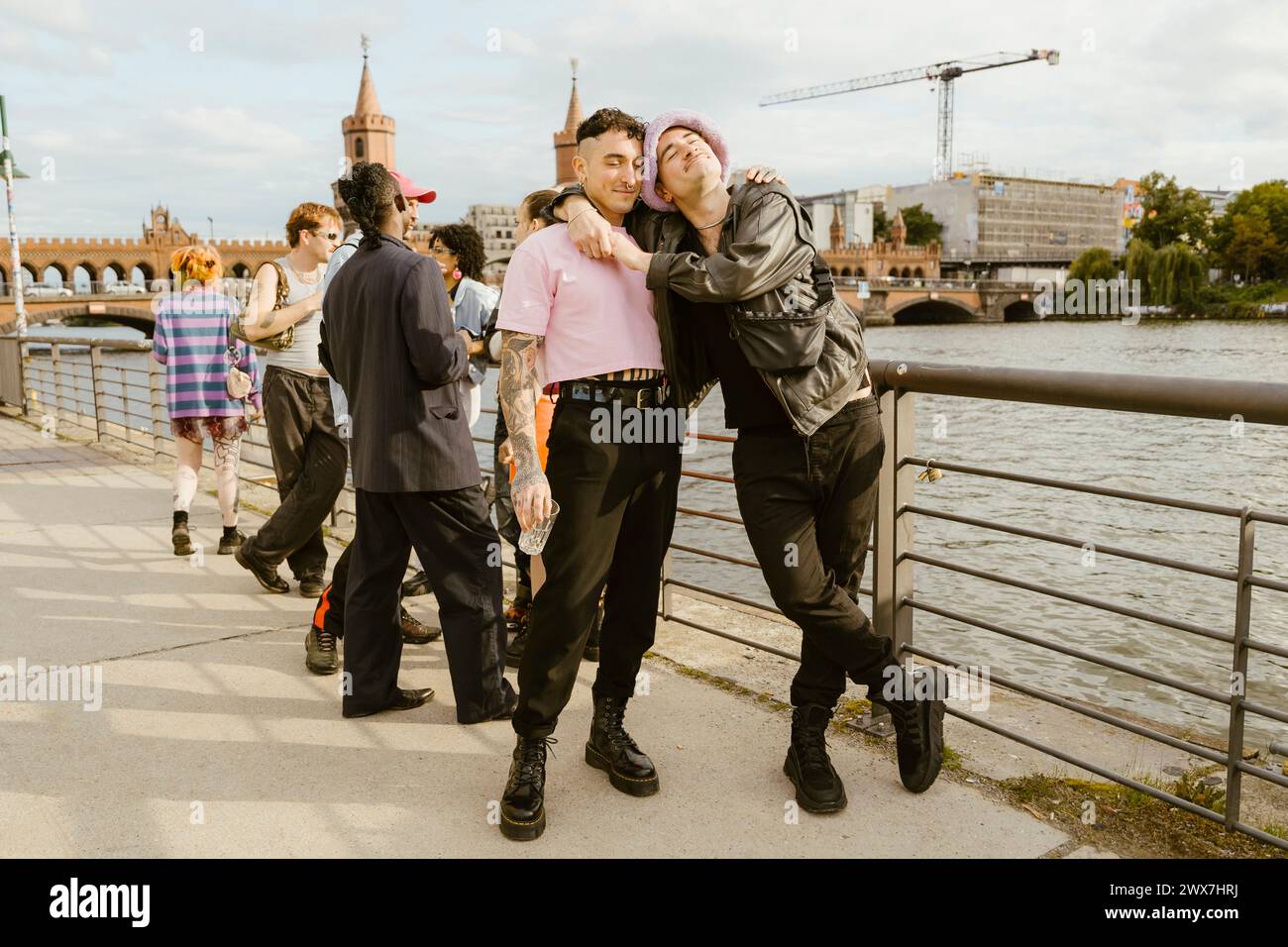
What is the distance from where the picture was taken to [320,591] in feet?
16.5

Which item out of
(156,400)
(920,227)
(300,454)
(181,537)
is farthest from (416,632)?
(920,227)

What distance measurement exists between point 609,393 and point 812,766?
111cm

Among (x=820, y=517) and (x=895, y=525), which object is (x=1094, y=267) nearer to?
(x=895, y=525)

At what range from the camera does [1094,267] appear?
72.6 m

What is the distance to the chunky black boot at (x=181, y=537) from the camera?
5.85 m

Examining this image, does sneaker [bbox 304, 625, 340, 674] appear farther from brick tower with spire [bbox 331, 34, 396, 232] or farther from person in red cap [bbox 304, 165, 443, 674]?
brick tower with spire [bbox 331, 34, 396, 232]

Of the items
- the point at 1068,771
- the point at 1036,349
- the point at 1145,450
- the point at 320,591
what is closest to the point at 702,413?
the point at 1145,450

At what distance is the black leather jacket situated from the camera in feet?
8.31

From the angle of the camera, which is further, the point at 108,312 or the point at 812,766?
the point at 108,312

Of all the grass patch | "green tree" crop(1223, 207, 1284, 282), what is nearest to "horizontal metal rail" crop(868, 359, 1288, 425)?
the grass patch

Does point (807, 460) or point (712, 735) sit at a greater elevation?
point (807, 460)

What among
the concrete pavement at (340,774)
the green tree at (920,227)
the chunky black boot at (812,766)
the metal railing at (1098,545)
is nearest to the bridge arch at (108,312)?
the concrete pavement at (340,774)
